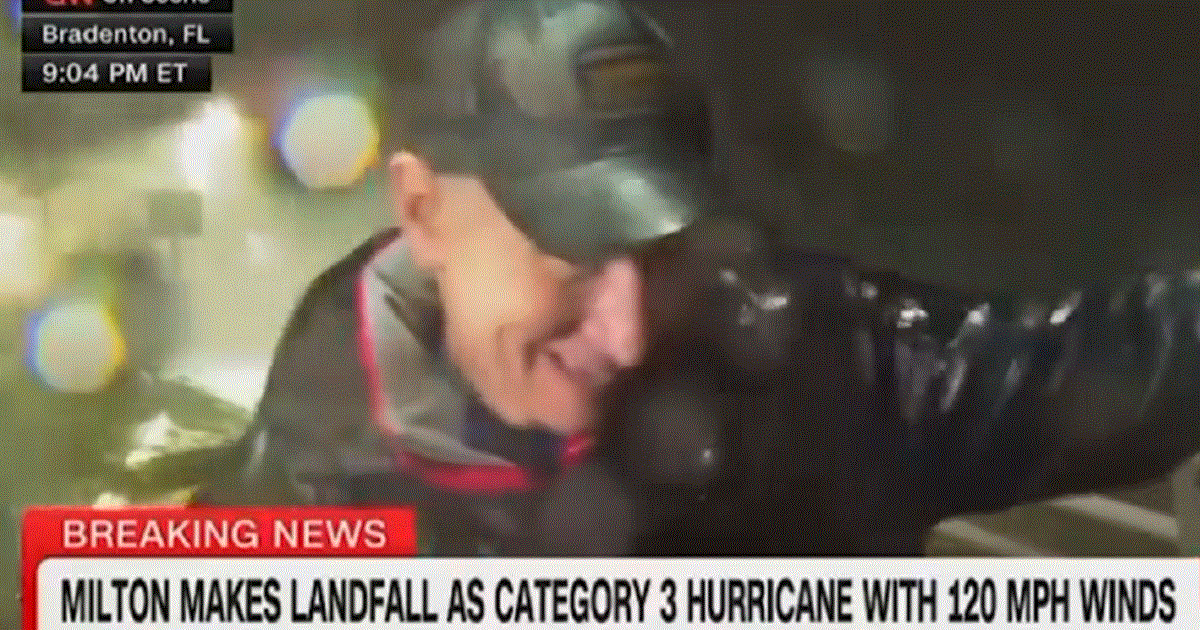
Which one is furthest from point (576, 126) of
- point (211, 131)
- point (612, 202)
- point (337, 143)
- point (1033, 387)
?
point (1033, 387)

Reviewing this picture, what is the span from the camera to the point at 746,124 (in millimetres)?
969

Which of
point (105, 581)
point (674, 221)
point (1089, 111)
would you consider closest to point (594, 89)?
point (674, 221)

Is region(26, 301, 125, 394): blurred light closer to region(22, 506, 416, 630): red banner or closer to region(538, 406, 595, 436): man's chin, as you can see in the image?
region(22, 506, 416, 630): red banner

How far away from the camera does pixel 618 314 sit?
96cm

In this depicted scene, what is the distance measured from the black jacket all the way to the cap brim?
3cm

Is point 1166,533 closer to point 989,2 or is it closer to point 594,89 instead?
point 989,2

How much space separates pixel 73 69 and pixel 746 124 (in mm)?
548

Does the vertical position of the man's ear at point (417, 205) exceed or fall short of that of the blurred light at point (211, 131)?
it falls short

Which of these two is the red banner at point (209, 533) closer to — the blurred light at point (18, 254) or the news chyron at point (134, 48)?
the blurred light at point (18, 254)
